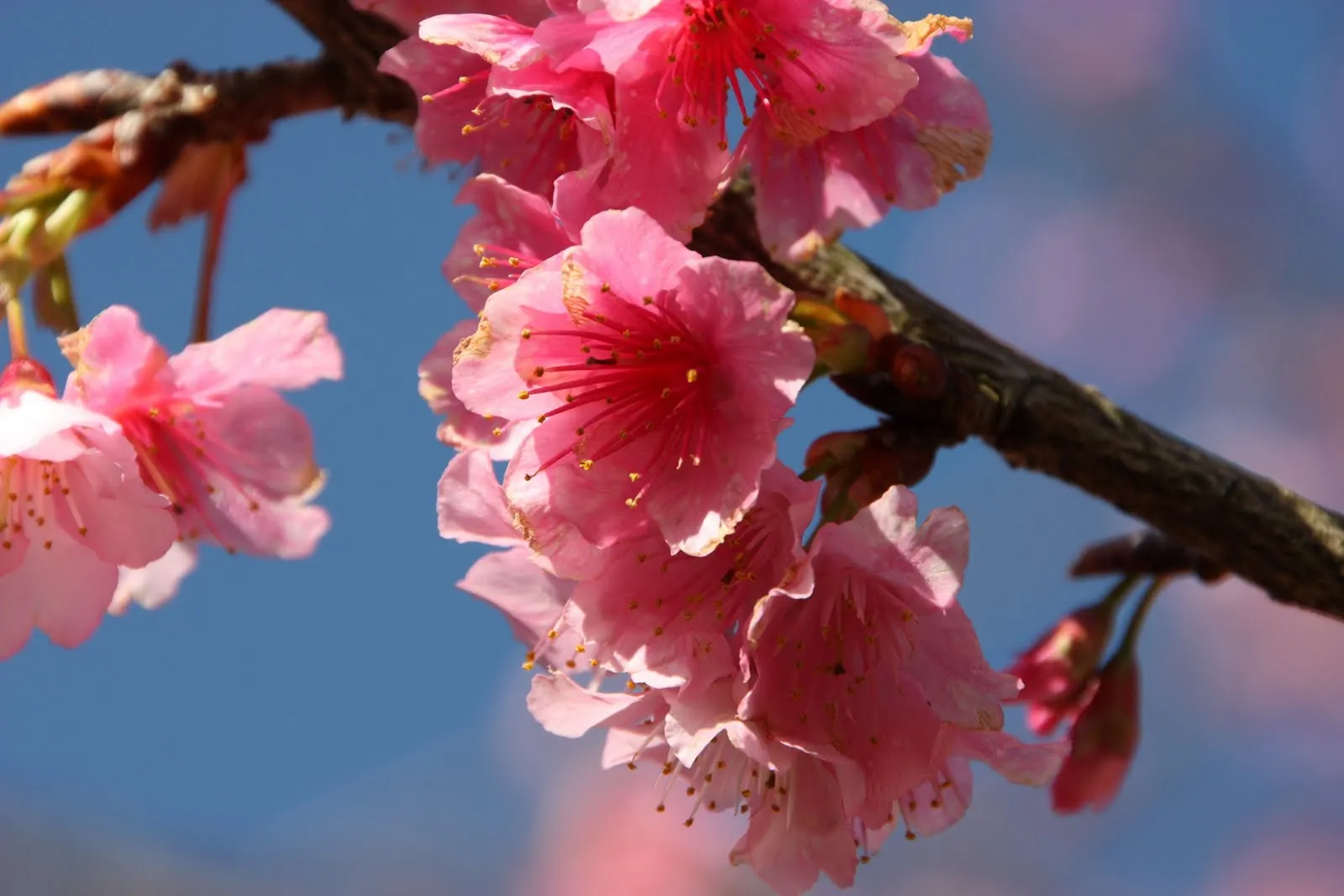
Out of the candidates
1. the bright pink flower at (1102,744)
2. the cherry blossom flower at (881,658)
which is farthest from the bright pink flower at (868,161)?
the bright pink flower at (1102,744)

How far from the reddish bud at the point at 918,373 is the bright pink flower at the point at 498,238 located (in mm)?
325

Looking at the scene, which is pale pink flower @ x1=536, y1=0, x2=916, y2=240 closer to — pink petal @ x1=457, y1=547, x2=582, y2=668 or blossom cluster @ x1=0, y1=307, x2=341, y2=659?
pink petal @ x1=457, y1=547, x2=582, y2=668

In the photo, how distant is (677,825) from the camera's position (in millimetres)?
4180

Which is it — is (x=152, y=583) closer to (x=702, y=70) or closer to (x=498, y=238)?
(x=498, y=238)

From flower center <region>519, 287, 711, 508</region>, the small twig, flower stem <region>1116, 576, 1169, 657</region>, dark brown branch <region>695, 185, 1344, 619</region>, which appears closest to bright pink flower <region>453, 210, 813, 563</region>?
flower center <region>519, 287, 711, 508</region>

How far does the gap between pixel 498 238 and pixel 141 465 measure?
21.3 inches

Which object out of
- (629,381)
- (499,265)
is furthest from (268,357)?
(629,381)

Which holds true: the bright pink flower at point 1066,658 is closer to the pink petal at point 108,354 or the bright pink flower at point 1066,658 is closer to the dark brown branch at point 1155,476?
the dark brown branch at point 1155,476

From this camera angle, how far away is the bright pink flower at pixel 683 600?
102 cm

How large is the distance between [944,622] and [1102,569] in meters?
0.72

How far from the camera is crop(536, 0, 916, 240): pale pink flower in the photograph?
1020mm

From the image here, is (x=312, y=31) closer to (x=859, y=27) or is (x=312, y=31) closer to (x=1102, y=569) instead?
(x=859, y=27)

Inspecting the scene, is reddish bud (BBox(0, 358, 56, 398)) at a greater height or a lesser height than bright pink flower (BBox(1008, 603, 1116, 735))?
greater

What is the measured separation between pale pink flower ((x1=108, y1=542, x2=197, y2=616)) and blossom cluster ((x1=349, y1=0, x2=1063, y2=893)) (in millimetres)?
498
